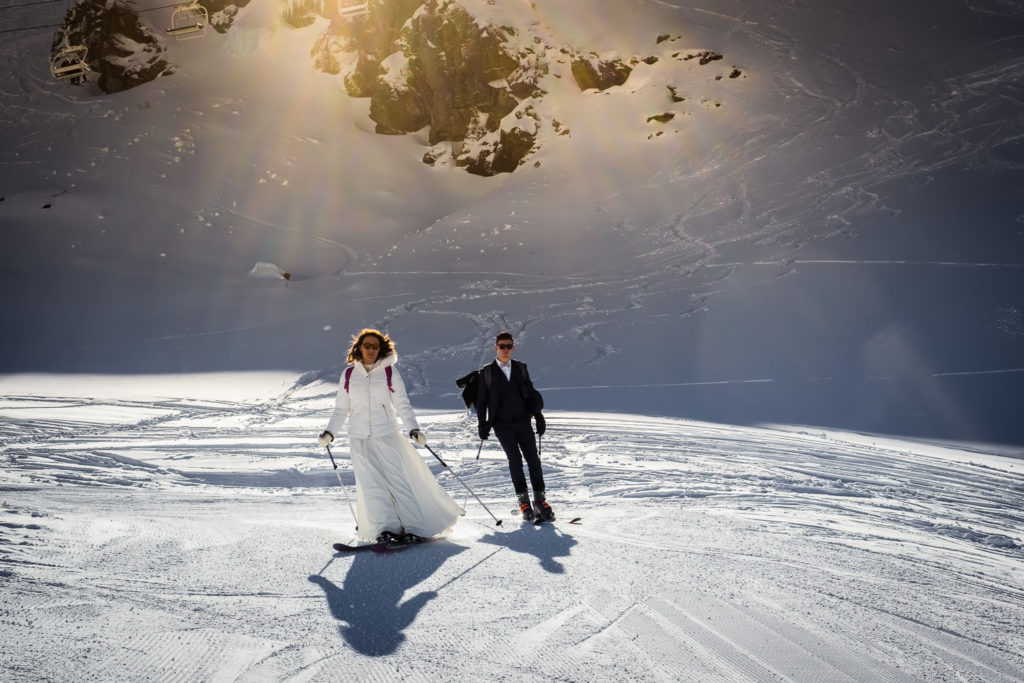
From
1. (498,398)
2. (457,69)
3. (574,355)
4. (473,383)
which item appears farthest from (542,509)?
(457,69)

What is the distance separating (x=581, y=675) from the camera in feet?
10.9

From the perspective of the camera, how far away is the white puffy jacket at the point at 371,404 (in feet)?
17.5

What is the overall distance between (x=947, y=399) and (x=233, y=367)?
1266 cm

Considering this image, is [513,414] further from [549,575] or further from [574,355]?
[574,355]

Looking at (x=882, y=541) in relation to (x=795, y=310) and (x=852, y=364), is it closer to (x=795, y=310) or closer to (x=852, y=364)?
(x=852, y=364)

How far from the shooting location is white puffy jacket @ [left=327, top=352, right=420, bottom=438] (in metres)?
5.34

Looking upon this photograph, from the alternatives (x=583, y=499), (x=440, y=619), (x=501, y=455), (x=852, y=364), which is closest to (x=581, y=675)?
(x=440, y=619)

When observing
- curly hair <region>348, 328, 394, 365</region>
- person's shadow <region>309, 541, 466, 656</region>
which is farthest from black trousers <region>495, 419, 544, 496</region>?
curly hair <region>348, 328, 394, 365</region>

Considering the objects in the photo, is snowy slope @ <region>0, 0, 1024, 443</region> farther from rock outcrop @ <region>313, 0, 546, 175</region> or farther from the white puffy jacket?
the white puffy jacket

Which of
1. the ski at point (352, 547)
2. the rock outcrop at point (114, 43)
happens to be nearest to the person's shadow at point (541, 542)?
the ski at point (352, 547)

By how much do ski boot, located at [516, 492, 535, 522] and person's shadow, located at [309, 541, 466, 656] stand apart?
2.71 feet

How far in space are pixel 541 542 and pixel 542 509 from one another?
2.03 feet

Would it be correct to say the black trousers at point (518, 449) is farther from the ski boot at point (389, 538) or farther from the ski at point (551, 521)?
the ski boot at point (389, 538)

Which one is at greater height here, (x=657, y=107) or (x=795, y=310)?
(x=657, y=107)
